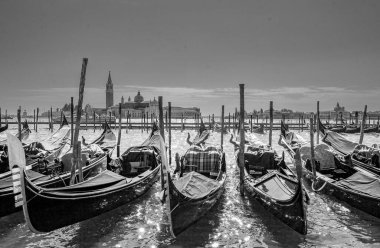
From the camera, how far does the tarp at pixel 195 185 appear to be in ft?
18.8

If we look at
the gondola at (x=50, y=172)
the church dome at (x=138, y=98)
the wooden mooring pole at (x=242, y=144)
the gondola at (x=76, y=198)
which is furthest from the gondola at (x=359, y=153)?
the church dome at (x=138, y=98)

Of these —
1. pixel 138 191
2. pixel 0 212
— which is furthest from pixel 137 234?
pixel 0 212

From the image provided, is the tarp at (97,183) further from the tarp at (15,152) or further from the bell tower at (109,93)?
the bell tower at (109,93)

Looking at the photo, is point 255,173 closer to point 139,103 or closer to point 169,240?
point 169,240

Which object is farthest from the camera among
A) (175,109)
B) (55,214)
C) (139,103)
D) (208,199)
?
(175,109)

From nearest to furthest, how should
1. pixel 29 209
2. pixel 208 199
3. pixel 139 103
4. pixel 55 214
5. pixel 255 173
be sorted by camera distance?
1. pixel 29 209
2. pixel 55 214
3. pixel 208 199
4. pixel 255 173
5. pixel 139 103

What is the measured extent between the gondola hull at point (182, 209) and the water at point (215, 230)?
0.74 ft

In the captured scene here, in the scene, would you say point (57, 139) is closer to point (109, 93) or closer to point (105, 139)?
point (105, 139)

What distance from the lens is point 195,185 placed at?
19.9 feet

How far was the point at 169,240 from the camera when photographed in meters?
4.83

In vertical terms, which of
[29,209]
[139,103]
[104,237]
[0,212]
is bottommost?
[104,237]

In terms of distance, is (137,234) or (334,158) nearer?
(137,234)

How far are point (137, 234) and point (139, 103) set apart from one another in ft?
306

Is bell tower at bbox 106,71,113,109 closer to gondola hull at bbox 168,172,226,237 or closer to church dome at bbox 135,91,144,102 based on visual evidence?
church dome at bbox 135,91,144,102
